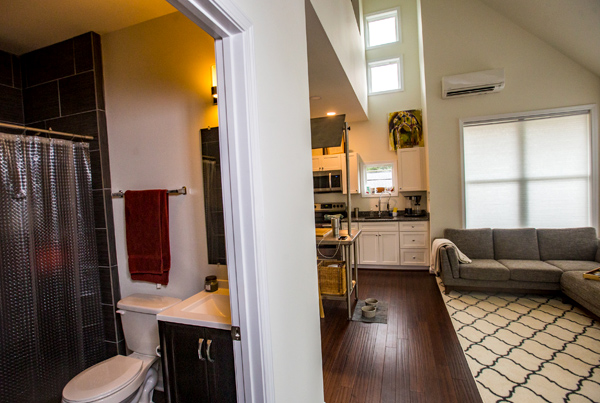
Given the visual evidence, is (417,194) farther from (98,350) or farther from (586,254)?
(98,350)

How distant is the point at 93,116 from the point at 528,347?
4.03 m

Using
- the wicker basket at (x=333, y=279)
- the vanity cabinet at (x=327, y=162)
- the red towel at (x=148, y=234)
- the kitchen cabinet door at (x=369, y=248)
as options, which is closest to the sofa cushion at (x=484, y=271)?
the kitchen cabinet door at (x=369, y=248)

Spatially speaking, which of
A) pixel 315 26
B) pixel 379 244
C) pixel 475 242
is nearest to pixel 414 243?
pixel 379 244

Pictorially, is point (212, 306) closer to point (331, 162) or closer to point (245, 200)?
point (245, 200)

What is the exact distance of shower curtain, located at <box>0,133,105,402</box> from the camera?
169 centimetres

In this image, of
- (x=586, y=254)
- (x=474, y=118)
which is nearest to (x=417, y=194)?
(x=474, y=118)

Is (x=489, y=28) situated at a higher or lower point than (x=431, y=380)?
higher

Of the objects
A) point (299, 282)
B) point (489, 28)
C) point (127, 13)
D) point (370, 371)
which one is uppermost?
point (489, 28)

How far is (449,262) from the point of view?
11.9 feet

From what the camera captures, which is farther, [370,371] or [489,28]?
[489,28]

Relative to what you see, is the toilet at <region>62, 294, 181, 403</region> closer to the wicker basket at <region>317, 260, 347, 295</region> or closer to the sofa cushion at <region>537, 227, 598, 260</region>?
the wicker basket at <region>317, 260, 347, 295</region>

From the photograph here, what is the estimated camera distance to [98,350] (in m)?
2.15

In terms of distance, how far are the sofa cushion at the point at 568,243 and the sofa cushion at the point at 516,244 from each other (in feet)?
0.31

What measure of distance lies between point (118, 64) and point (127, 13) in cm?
38
